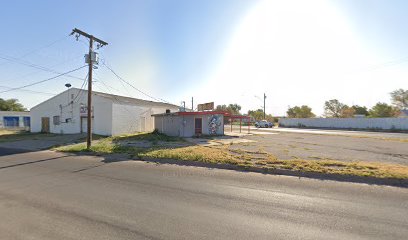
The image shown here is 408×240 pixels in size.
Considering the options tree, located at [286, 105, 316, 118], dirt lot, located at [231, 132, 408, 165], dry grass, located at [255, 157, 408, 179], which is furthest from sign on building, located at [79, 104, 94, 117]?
tree, located at [286, 105, 316, 118]

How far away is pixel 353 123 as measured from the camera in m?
42.0

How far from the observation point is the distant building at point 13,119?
47056 millimetres

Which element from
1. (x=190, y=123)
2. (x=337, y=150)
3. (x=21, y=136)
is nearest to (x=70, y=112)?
(x=21, y=136)

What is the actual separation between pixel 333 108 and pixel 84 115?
7047 centimetres

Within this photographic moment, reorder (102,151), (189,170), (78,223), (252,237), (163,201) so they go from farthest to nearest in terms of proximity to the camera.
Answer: (102,151), (189,170), (163,201), (78,223), (252,237)

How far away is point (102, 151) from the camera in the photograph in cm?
1362

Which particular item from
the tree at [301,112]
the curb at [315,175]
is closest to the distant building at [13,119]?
the curb at [315,175]

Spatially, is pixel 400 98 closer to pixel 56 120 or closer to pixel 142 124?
pixel 142 124

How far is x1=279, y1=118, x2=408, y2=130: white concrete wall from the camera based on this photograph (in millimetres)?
36234

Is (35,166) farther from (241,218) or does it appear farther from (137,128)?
(137,128)

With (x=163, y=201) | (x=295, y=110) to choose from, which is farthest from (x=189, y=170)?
(x=295, y=110)

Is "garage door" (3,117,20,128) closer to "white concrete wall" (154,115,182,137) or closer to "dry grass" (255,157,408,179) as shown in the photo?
"white concrete wall" (154,115,182,137)

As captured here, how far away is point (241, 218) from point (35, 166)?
368 inches

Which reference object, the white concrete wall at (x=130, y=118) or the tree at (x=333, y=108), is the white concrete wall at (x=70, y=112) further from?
the tree at (x=333, y=108)
